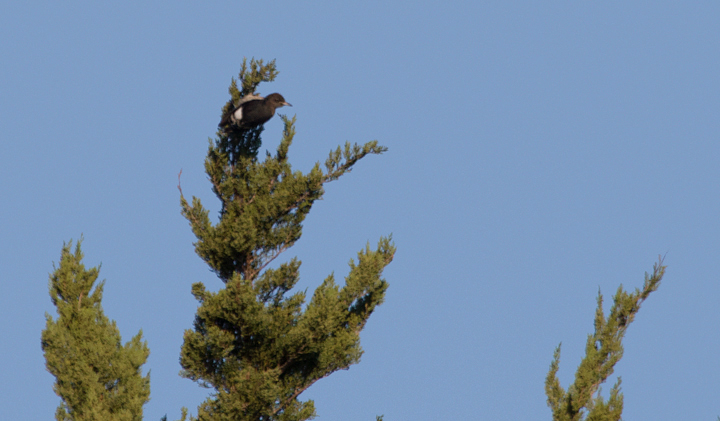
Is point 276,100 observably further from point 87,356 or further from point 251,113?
point 87,356

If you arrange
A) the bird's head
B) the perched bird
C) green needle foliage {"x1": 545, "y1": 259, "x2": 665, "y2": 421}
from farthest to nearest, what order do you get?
the bird's head < the perched bird < green needle foliage {"x1": 545, "y1": 259, "x2": 665, "y2": 421}

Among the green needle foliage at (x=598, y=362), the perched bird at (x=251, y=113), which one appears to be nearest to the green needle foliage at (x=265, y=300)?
the perched bird at (x=251, y=113)

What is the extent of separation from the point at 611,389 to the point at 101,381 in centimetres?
852

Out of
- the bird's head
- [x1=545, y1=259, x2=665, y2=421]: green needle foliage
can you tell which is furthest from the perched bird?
[x1=545, y1=259, x2=665, y2=421]: green needle foliage

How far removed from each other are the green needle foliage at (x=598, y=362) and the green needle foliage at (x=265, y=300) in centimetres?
354

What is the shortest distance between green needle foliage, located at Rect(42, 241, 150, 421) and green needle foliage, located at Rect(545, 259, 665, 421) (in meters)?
6.87

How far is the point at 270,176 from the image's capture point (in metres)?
15.7

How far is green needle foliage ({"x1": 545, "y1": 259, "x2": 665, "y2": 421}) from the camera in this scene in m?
13.5

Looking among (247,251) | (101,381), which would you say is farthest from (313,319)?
(101,381)

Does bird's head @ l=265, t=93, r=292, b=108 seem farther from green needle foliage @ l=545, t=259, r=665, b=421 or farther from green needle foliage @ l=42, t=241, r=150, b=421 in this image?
green needle foliage @ l=545, t=259, r=665, b=421

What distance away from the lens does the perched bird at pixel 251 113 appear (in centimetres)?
1576

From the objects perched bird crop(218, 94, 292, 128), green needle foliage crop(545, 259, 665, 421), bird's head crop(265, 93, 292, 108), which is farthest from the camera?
bird's head crop(265, 93, 292, 108)

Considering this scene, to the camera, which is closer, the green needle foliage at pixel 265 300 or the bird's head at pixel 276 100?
the green needle foliage at pixel 265 300

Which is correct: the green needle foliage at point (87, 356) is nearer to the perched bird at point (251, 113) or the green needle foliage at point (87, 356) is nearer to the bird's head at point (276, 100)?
the perched bird at point (251, 113)
